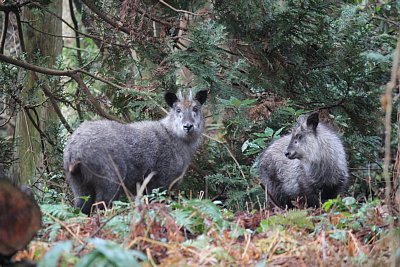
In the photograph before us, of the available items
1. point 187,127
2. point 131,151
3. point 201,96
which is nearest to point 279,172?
point 187,127

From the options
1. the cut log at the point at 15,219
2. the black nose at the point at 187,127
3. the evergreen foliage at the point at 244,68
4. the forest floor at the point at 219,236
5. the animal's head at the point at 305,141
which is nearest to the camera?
the cut log at the point at 15,219

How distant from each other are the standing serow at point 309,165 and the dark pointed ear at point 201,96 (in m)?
1.25

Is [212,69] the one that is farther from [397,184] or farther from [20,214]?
[20,214]

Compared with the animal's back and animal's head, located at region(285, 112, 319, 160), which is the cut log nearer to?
animal's head, located at region(285, 112, 319, 160)

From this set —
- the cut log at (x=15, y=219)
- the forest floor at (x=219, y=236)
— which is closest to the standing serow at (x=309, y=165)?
the forest floor at (x=219, y=236)

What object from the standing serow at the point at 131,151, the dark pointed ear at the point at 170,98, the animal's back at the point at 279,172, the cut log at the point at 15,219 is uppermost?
the cut log at the point at 15,219

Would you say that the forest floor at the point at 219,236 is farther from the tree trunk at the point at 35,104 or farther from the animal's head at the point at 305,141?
the tree trunk at the point at 35,104

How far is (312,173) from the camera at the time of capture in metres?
9.00

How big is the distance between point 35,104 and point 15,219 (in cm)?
640

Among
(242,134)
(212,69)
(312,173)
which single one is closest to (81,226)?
(312,173)

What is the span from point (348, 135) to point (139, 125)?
3.35 m

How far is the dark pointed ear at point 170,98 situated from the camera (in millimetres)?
9906

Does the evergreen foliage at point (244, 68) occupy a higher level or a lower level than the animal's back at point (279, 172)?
higher

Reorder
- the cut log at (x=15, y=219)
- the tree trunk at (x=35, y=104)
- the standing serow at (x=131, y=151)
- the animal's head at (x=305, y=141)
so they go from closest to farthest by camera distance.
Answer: the cut log at (x=15, y=219) < the standing serow at (x=131, y=151) < the animal's head at (x=305, y=141) < the tree trunk at (x=35, y=104)
